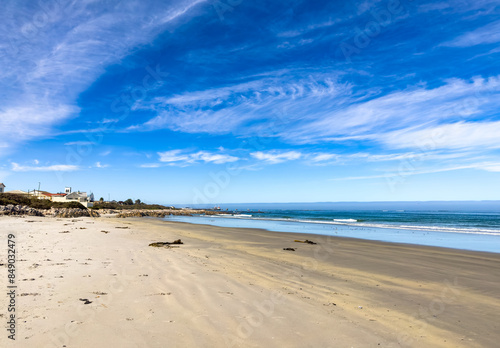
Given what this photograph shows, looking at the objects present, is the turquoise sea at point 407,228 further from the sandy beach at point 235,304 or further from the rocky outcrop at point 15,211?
the rocky outcrop at point 15,211

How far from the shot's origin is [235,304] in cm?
602

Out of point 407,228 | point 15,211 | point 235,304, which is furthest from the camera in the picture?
point 15,211

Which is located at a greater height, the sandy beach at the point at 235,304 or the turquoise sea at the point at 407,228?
the sandy beach at the point at 235,304

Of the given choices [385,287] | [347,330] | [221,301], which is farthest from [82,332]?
[385,287]

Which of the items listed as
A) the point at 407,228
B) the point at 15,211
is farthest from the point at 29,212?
the point at 407,228

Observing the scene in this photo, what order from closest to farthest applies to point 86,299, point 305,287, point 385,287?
1. point 86,299
2. point 305,287
3. point 385,287

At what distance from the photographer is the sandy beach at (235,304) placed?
450 cm

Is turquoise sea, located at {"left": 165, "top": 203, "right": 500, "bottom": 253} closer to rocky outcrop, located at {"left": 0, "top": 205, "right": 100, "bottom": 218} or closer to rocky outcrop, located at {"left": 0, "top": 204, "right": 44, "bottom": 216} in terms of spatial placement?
rocky outcrop, located at {"left": 0, "top": 205, "right": 100, "bottom": 218}

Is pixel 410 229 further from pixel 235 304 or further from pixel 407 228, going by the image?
pixel 235 304

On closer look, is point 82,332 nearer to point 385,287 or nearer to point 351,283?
point 351,283

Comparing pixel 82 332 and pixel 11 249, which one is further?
pixel 11 249

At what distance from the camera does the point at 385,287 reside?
339 inches

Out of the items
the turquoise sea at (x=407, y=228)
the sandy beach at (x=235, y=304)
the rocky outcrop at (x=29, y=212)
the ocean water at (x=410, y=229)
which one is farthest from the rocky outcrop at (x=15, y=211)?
the sandy beach at (x=235, y=304)

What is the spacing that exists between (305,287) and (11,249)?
1135 cm
